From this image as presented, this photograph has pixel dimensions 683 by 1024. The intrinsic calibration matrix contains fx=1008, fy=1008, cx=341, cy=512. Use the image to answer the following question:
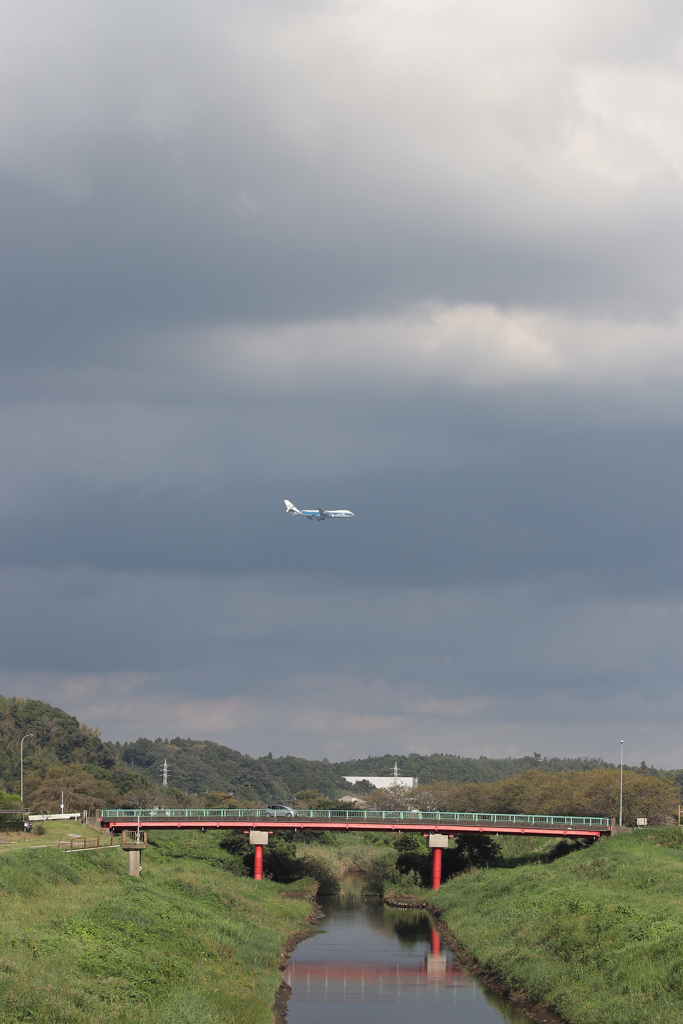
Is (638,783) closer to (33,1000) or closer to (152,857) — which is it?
(152,857)

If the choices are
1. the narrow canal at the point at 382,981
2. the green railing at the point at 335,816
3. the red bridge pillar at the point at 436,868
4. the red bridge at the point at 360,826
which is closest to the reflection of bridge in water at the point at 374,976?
the narrow canal at the point at 382,981

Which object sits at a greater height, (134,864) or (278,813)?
(134,864)

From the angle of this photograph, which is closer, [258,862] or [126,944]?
[126,944]

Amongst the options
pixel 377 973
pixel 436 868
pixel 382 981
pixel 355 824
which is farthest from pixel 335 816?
pixel 382 981

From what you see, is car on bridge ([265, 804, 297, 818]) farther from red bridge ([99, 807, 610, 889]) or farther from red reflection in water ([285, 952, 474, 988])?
red reflection in water ([285, 952, 474, 988])

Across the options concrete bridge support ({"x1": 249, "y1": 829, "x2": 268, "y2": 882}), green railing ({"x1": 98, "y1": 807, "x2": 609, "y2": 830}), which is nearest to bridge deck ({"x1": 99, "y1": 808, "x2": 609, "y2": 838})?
green railing ({"x1": 98, "y1": 807, "x2": 609, "y2": 830})

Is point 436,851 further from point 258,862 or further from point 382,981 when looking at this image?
point 382,981

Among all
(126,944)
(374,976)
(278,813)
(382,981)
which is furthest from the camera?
(278,813)
